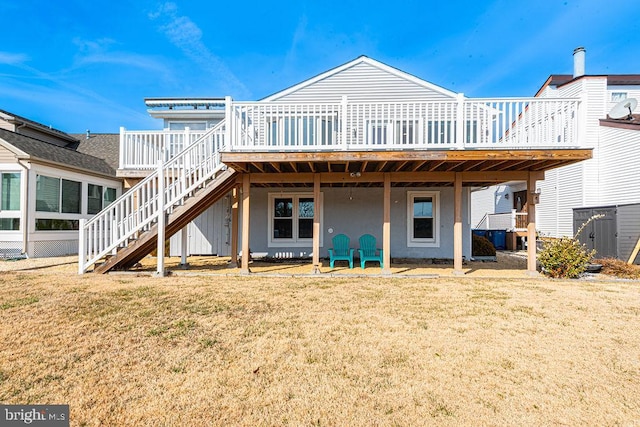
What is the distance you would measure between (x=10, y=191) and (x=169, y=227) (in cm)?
637

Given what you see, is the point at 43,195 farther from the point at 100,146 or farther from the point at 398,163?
the point at 398,163

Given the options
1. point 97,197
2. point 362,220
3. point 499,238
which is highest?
point 97,197

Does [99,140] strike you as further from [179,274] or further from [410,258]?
[410,258]

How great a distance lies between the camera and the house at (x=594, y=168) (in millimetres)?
10891

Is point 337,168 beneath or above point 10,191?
above

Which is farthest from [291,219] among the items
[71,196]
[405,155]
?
[71,196]

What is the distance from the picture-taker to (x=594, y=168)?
41.4 ft

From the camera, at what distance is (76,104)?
23.6 metres

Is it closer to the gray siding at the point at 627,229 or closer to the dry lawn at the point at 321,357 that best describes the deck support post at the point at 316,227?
the dry lawn at the point at 321,357

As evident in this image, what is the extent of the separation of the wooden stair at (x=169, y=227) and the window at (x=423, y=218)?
5757 mm

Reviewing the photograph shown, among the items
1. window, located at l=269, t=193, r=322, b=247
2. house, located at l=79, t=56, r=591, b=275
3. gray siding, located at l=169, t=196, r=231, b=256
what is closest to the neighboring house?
house, located at l=79, t=56, r=591, b=275

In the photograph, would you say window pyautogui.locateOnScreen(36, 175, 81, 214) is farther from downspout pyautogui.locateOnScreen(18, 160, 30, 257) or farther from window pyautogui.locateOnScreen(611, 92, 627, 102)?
window pyautogui.locateOnScreen(611, 92, 627, 102)

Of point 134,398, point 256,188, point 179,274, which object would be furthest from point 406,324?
point 256,188

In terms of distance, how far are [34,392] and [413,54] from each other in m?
20.1
